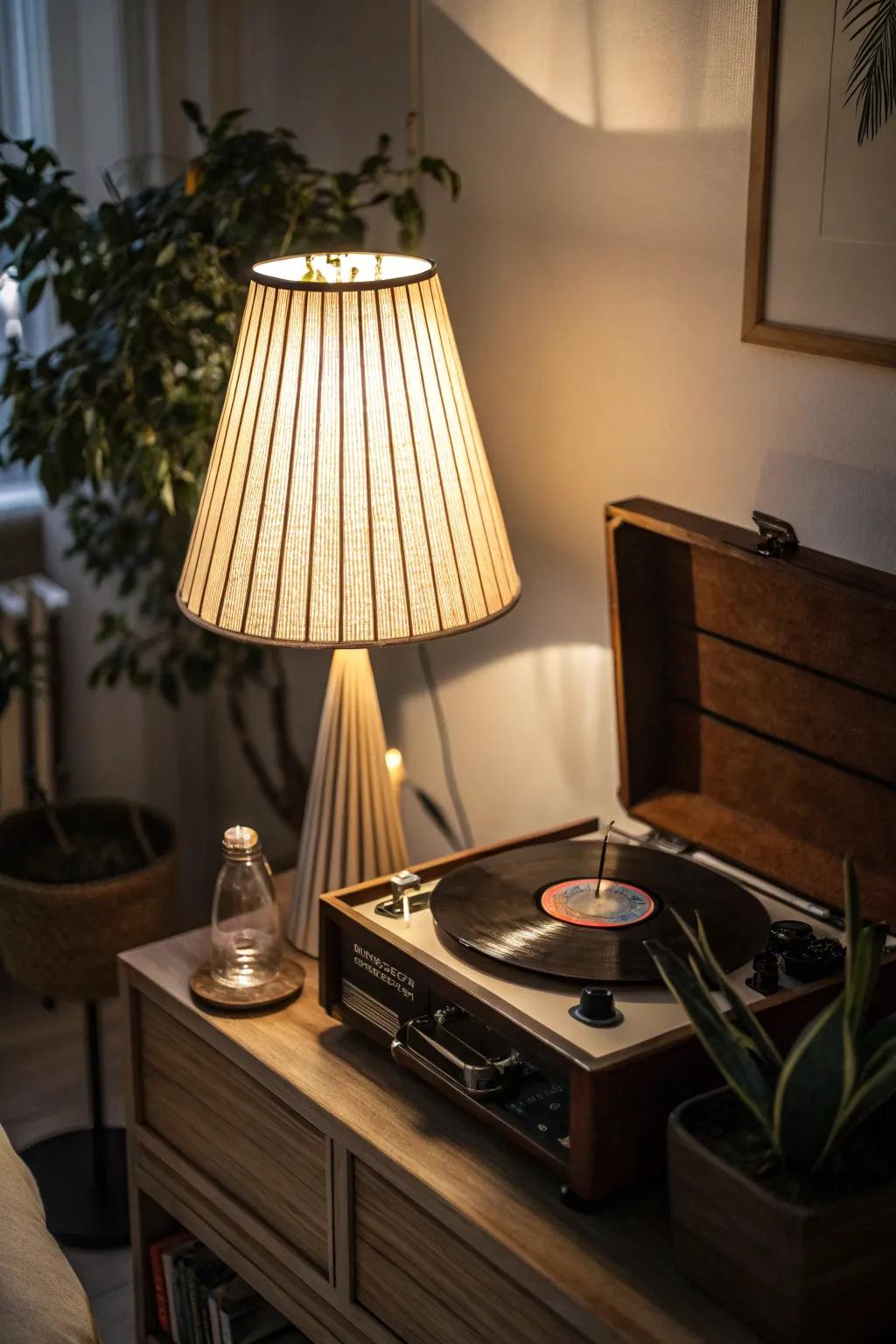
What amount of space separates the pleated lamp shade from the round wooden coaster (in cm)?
35

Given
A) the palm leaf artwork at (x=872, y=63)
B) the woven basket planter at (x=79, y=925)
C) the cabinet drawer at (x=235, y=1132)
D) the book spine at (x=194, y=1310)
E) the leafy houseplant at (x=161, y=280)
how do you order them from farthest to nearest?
the woven basket planter at (x=79, y=925), the leafy houseplant at (x=161, y=280), the book spine at (x=194, y=1310), the cabinet drawer at (x=235, y=1132), the palm leaf artwork at (x=872, y=63)

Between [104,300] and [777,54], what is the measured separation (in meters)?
0.81

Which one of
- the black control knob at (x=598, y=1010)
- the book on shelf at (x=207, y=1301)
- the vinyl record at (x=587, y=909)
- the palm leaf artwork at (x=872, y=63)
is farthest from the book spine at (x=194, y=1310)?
the palm leaf artwork at (x=872, y=63)

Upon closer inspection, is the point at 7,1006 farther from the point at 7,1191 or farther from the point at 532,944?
the point at 532,944

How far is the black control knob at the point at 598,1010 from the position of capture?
1112 mm

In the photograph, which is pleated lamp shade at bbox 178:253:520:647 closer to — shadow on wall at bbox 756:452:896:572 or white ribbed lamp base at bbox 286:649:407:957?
white ribbed lamp base at bbox 286:649:407:957

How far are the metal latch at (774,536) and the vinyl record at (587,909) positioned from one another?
0.94 feet

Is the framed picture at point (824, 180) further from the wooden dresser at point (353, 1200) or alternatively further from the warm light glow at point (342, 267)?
the wooden dresser at point (353, 1200)

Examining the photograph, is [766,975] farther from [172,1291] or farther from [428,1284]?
[172,1291]

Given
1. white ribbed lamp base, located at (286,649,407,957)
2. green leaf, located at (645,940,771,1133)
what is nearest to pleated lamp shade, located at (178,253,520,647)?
white ribbed lamp base, located at (286,649,407,957)

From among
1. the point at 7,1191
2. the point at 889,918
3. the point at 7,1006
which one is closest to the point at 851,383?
the point at 889,918

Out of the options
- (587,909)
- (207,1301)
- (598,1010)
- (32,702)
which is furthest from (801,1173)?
(32,702)

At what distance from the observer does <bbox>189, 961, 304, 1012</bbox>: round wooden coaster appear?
4.52 feet

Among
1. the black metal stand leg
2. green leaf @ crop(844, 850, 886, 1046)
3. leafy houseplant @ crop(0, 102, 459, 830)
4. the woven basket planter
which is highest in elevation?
leafy houseplant @ crop(0, 102, 459, 830)
